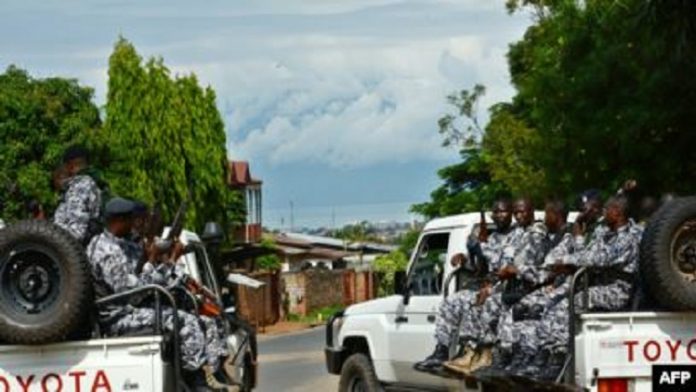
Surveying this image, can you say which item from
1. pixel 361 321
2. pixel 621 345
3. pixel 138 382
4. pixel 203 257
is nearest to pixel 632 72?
pixel 361 321

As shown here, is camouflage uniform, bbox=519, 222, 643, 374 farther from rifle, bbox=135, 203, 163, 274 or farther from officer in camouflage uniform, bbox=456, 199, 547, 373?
rifle, bbox=135, 203, 163, 274

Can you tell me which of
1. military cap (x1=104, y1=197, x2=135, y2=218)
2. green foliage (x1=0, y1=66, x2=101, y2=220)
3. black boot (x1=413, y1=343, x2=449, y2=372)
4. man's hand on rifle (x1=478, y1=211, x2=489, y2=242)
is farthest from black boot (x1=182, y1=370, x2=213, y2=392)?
green foliage (x1=0, y1=66, x2=101, y2=220)

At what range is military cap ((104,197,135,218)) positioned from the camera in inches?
400

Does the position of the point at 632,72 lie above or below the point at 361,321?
above

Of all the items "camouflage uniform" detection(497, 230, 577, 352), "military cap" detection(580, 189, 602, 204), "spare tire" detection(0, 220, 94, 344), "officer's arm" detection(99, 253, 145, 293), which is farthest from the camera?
"military cap" detection(580, 189, 602, 204)

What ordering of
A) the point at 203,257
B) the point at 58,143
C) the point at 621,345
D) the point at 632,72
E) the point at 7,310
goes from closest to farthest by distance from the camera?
1. the point at 7,310
2. the point at 621,345
3. the point at 203,257
4. the point at 632,72
5. the point at 58,143

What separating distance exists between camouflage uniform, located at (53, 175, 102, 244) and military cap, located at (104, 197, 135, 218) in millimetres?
159

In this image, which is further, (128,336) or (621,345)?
(621,345)

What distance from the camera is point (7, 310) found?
939 centimetres

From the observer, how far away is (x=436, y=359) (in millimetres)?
12938

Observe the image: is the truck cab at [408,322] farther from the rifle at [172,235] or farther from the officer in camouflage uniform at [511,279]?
the rifle at [172,235]

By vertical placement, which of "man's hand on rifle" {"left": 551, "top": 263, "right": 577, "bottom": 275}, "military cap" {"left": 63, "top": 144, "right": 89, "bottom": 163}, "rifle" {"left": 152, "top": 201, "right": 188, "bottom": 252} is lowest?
"man's hand on rifle" {"left": 551, "top": 263, "right": 577, "bottom": 275}

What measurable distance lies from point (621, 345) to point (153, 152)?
33476mm

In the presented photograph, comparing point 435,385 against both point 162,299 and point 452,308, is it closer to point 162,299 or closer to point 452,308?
point 452,308
